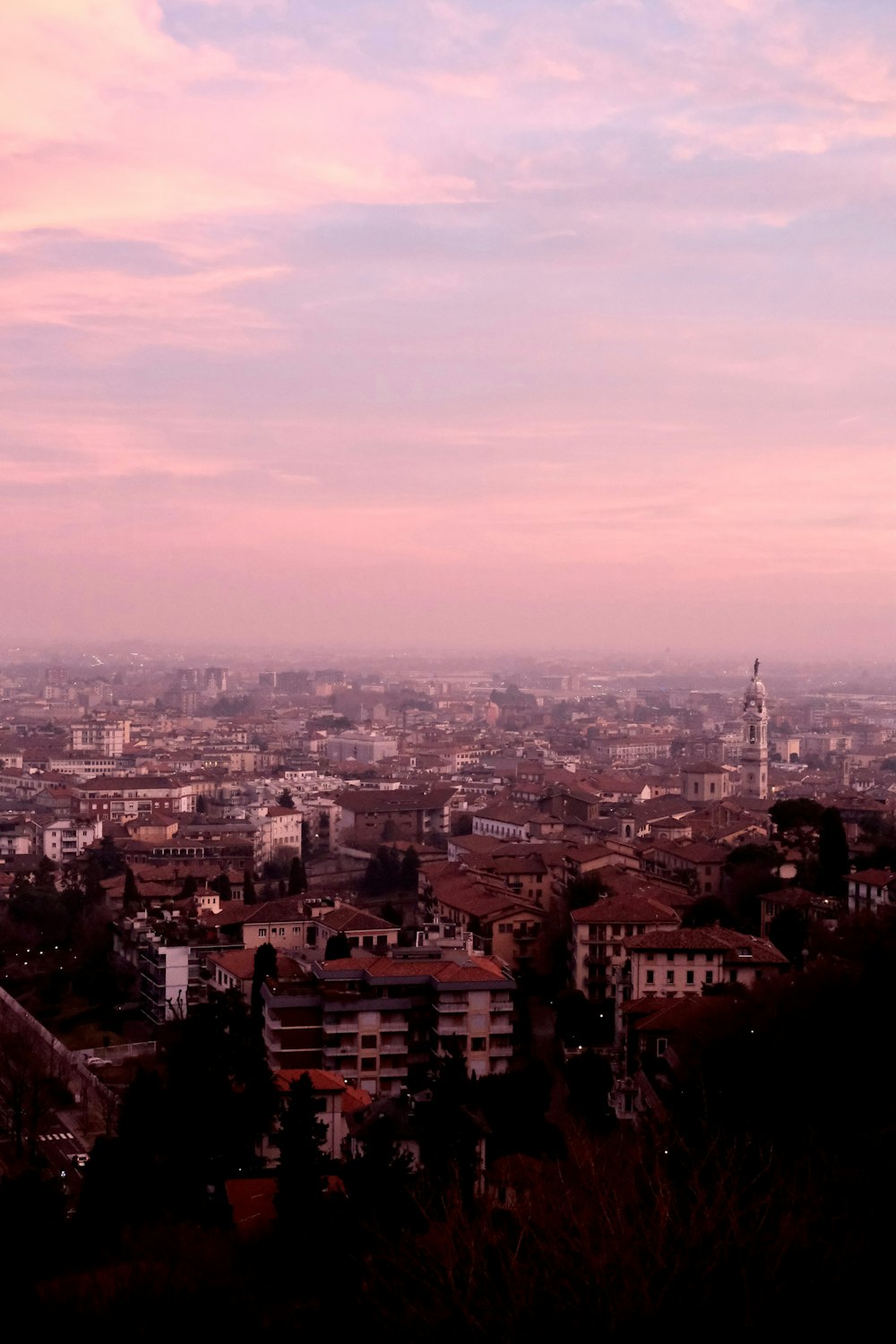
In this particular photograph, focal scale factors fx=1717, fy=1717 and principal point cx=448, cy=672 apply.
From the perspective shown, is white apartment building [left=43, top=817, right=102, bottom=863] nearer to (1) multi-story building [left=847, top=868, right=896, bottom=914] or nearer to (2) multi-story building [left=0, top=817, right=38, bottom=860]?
(2) multi-story building [left=0, top=817, right=38, bottom=860]

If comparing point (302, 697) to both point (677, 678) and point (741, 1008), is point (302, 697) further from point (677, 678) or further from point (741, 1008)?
point (741, 1008)

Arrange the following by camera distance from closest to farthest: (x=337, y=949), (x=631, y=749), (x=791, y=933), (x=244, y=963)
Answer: (x=337, y=949)
(x=244, y=963)
(x=791, y=933)
(x=631, y=749)

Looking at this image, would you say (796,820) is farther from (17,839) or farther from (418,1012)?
(17,839)

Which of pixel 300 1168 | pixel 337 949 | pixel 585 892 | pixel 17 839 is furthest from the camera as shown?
pixel 17 839

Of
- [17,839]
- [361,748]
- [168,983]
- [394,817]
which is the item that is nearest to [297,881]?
[168,983]

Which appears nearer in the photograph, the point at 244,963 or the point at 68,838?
the point at 244,963

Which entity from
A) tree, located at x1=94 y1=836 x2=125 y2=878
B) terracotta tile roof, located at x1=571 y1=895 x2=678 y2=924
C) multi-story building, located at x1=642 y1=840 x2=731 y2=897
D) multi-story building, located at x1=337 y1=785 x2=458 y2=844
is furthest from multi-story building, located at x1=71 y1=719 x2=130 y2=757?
terracotta tile roof, located at x1=571 y1=895 x2=678 y2=924
